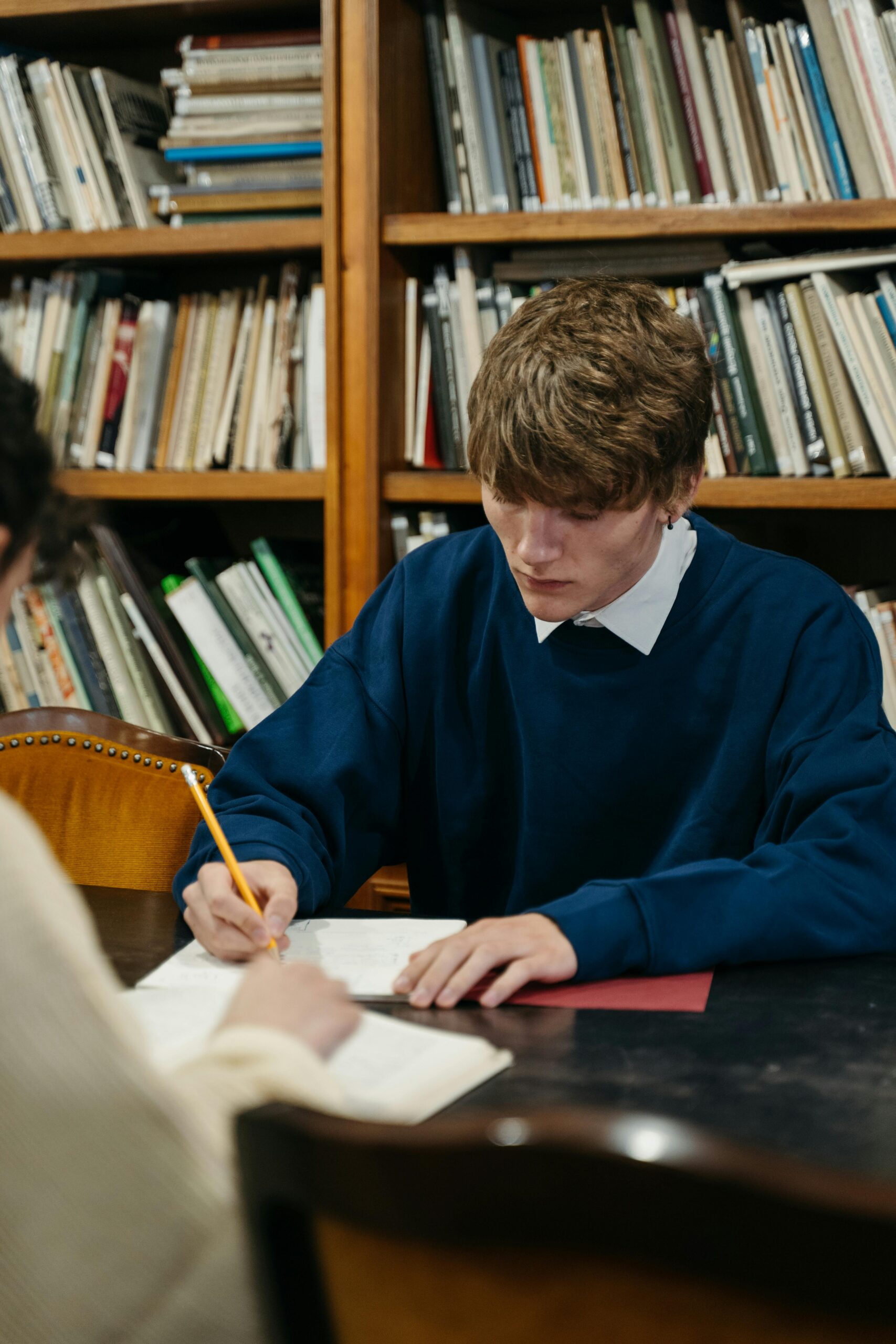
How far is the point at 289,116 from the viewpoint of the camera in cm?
212

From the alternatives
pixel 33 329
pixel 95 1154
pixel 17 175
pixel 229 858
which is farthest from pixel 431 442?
pixel 95 1154

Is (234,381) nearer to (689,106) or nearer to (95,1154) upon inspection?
(689,106)

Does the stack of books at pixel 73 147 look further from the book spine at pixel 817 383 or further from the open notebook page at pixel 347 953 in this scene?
the open notebook page at pixel 347 953

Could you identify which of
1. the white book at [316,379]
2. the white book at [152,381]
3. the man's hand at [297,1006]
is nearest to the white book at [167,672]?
the white book at [152,381]

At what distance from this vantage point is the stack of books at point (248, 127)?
6.93ft

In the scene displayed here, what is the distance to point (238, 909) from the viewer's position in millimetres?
1058

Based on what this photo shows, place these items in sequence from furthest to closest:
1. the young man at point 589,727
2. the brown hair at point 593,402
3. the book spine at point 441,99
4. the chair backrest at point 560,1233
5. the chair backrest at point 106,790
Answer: the book spine at point 441,99 → the chair backrest at point 106,790 → the brown hair at point 593,402 → the young man at point 589,727 → the chair backrest at point 560,1233

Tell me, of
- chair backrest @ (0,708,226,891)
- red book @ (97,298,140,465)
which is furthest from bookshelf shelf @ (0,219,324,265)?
chair backrest @ (0,708,226,891)

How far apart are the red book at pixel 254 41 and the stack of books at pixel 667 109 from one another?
0.20 metres

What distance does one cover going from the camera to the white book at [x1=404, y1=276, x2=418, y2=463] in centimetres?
214

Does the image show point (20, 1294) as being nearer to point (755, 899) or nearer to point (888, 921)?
point (755, 899)

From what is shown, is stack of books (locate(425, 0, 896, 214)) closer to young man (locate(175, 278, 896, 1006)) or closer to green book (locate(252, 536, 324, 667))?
green book (locate(252, 536, 324, 667))

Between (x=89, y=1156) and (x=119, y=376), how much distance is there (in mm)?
1936

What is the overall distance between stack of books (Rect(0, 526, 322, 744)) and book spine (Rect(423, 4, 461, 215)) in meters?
0.68
